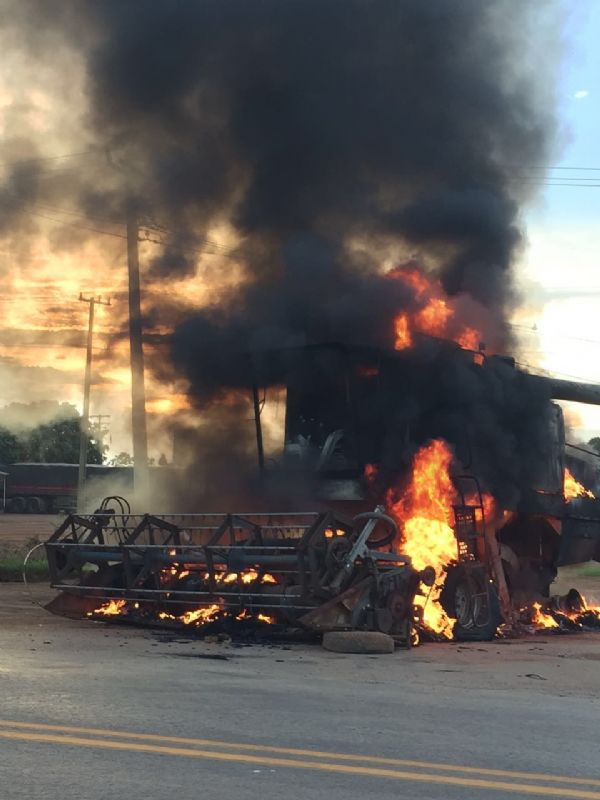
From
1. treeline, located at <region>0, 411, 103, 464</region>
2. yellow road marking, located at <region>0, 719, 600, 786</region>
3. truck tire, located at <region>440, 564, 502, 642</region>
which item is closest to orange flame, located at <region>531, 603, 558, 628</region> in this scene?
truck tire, located at <region>440, 564, 502, 642</region>

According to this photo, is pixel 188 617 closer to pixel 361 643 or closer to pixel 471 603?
pixel 361 643

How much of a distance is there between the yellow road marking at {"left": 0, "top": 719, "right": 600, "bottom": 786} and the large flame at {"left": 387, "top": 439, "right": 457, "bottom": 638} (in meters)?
7.03

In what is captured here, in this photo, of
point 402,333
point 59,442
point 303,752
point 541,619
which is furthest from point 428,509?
point 59,442

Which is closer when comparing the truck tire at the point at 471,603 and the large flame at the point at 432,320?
the truck tire at the point at 471,603

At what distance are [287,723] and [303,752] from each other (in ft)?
3.00

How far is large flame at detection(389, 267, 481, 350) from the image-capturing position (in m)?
14.9

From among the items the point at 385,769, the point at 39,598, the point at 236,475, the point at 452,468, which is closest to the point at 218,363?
the point at 236,475

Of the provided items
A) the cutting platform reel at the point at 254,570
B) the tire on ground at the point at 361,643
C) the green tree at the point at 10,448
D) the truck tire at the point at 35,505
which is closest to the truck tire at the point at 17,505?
the truck tire at the point at 35,505

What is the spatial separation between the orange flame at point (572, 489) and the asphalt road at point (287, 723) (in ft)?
14.9

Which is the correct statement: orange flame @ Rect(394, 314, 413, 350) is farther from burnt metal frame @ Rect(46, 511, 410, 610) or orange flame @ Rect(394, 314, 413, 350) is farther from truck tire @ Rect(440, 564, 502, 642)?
truck tire @ Rect(440, 564, 502, 642)

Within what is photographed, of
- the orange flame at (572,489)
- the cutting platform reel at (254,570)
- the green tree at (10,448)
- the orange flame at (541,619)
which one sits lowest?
the orange flame at (541,619)

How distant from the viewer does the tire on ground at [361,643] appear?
37.4ft

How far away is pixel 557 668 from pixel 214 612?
4.28 m

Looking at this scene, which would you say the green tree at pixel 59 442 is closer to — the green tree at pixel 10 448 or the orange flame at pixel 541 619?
the green tree at pixel 10 448
